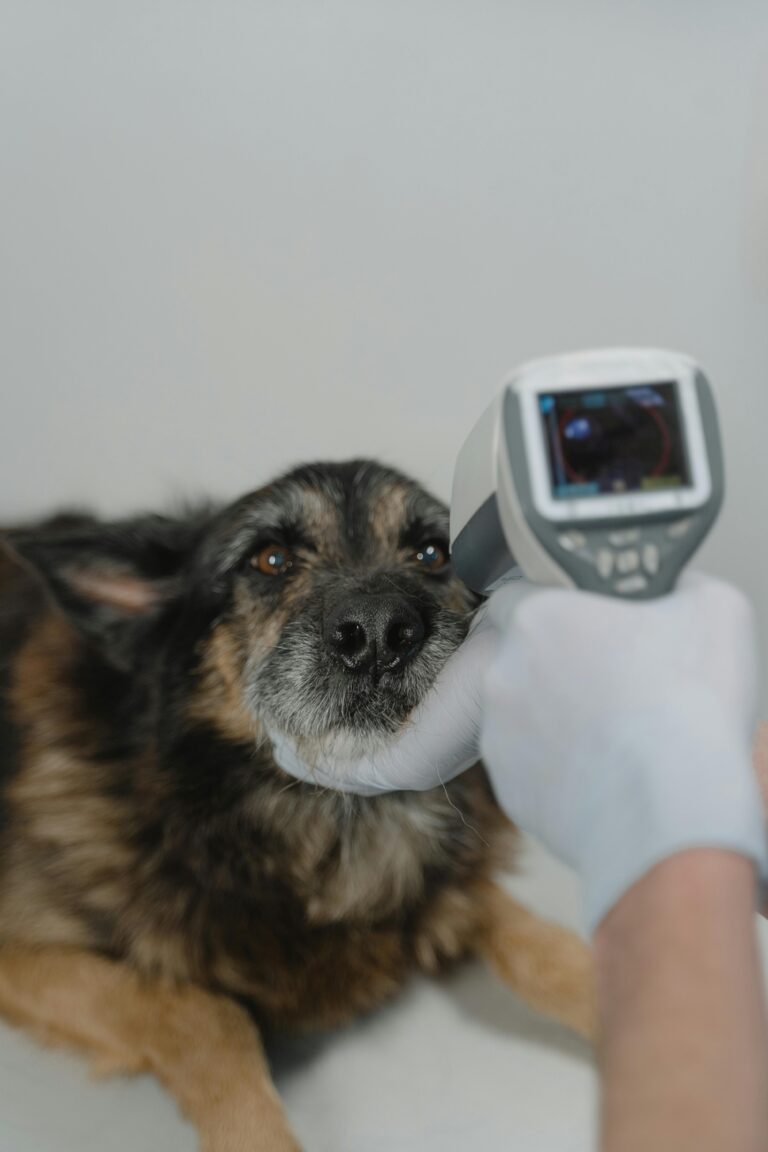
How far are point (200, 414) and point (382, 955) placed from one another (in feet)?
5.10

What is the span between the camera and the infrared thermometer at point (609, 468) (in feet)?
2.42

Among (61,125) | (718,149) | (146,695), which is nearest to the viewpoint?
(146,695)

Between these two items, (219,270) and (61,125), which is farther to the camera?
(219,270)

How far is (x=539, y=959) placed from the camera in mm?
1781

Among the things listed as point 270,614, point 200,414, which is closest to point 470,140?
point 200,414

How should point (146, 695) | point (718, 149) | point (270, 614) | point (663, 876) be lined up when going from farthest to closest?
point (718, 149)
point (146, 695)
point (270, 614)
point (663, 876)

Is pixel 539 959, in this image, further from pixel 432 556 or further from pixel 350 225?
pixel 350 225

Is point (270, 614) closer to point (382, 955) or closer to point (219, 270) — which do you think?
point (382, 955)

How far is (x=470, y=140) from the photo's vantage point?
2438mm

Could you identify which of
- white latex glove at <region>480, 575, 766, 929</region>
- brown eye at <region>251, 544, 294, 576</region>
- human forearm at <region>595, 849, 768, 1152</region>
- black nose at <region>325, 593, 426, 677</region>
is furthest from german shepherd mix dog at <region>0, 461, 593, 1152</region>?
human forearm at <region>595, 849, 768, 1152</region>

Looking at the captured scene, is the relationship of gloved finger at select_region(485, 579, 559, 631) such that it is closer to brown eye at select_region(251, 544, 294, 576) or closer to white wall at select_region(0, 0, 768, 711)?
brown eye at select_region(251, 544, 294, 576)

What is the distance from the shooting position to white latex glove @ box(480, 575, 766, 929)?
631 millimetres

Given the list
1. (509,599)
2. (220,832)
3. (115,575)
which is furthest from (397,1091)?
(509,599)

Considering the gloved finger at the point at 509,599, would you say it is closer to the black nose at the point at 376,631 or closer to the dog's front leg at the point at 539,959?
the black nose at the point at 376,631
